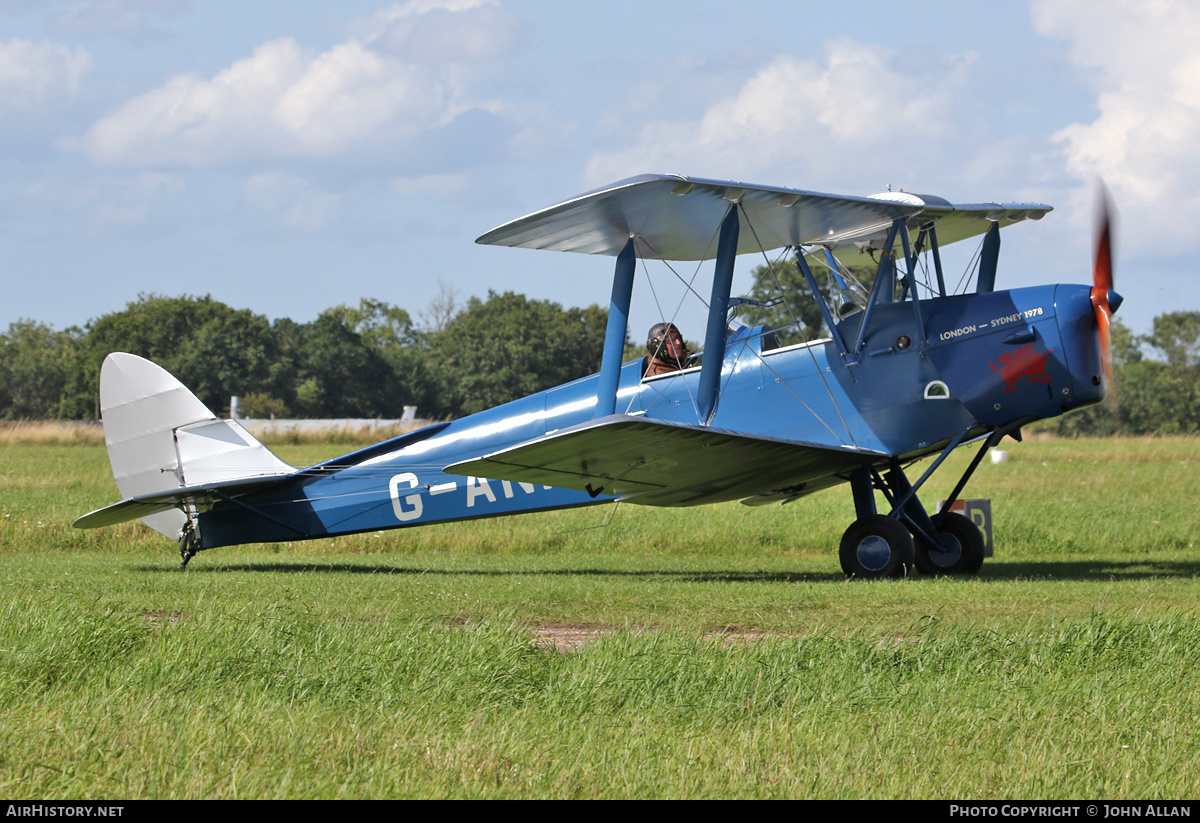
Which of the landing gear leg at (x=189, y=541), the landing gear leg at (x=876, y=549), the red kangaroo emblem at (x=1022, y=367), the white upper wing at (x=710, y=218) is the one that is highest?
the white upper wing at (x=710, y=218)

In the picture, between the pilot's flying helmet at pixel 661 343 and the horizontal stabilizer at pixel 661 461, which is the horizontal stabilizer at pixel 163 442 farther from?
the pilot's flying helmet at pixel 661 343

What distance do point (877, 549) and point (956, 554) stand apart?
1498mm

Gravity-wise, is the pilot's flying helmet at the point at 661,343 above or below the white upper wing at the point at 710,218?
below

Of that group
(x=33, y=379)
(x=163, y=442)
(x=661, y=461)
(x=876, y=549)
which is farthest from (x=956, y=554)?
(x=33, y=379)

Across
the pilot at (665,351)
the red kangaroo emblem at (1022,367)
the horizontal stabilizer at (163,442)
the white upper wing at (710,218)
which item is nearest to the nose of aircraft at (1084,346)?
the red kangaroo emblem at (1022,367)

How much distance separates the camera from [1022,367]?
33.2ft

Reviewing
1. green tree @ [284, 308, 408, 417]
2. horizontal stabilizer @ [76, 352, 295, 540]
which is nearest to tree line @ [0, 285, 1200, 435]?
green tree @ [284, 308, 408, 417]

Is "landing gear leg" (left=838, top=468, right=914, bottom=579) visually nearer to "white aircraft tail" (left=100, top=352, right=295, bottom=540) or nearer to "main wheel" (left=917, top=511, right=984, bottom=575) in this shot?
"main wheel" (left=917, top=511, right=984, bottom=575)

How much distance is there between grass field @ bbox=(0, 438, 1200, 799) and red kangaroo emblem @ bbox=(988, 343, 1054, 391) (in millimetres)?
1845

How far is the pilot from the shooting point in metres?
11.4

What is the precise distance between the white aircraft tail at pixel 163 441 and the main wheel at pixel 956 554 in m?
7.13

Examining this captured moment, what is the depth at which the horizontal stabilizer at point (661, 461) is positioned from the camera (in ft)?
29.8

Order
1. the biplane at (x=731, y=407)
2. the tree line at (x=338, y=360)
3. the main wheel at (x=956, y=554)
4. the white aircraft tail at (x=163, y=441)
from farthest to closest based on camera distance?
1. the tree line at (x=338, y=360)
2. the white aircraft tail at (x=163, y=441)
3. the main wheel at (x=956, y=554)
4. the biplane at (x=731, y=407)
